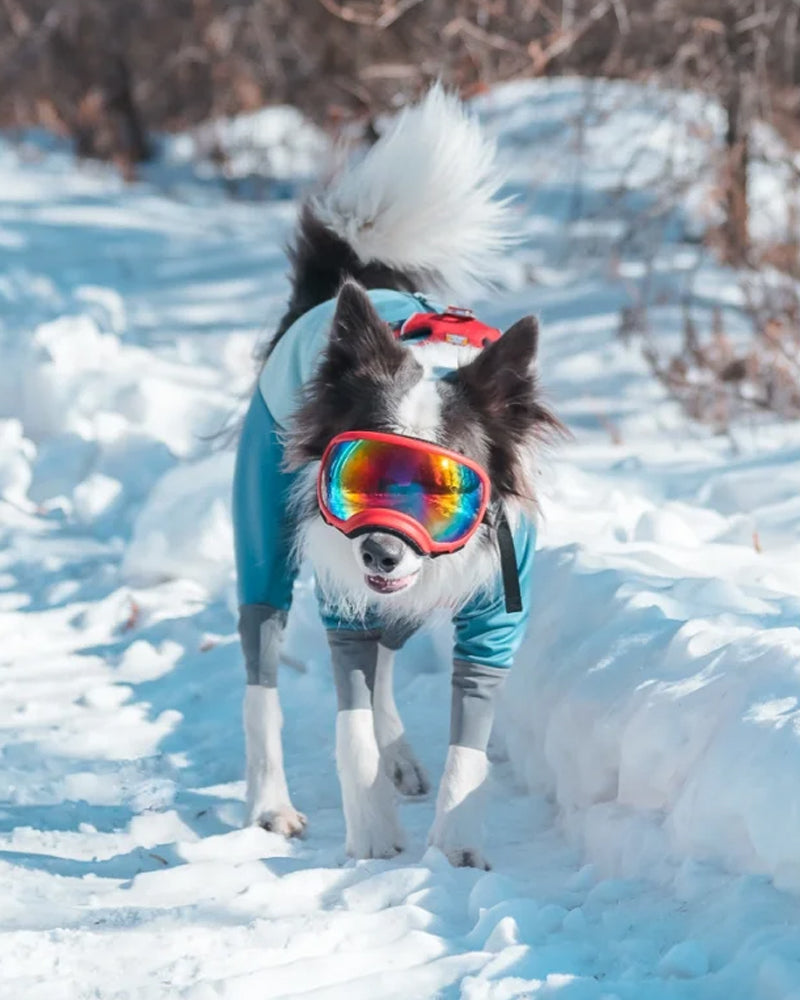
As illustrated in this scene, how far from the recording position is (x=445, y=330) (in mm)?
3252

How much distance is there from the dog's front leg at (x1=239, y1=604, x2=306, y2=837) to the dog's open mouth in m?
0.65

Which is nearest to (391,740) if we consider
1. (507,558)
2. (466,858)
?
(466,858)

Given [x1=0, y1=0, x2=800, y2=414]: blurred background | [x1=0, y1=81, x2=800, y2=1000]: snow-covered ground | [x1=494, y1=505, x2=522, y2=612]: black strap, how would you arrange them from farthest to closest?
[x1=0, y1=0, x2=800, y2=414]: blurred background → [x1=494, y1=505, x2=522, y2=612]: black strap → [x1=0, y1=81, x2=800, y2=1000]: snow-covered ground

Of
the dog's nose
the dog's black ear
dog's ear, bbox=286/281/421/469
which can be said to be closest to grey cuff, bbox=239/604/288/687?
dog's ear, bbox=286/281/421/469

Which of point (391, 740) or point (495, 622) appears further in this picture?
point (391, 740)

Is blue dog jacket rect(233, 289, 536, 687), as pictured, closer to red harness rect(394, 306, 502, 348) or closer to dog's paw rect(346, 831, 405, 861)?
red harness rect(394, 306, 502, 348)

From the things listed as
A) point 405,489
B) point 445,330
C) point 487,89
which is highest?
point 487,89

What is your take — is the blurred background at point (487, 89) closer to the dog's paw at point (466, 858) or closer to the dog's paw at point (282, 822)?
the dog's paw at point (282, 822)

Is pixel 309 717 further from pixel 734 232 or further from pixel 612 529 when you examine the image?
pixel 734 232

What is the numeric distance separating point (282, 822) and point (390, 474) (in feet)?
3.30

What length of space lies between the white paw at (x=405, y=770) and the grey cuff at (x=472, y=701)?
47 centimetres

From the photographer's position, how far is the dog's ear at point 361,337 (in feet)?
9.63

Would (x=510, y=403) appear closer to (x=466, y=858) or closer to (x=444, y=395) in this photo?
(x=444, y=395)

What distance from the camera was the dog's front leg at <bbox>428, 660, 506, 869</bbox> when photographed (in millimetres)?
3117
